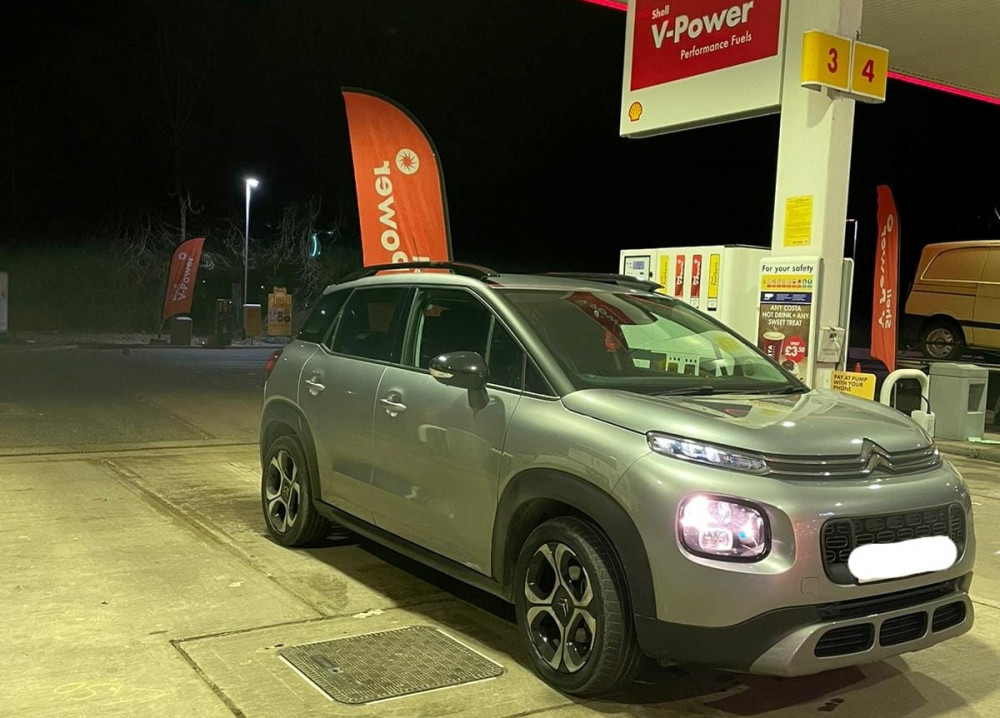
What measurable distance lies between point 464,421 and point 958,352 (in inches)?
552

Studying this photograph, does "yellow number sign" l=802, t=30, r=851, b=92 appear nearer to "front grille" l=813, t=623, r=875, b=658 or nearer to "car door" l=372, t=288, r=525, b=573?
"car door" l=372, t=288, r=525, b=573

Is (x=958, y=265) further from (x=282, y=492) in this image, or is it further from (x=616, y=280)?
(x=282, y=492)

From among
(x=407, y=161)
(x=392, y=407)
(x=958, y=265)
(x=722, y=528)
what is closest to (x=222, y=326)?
(x=407, y=161)

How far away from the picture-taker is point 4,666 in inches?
148

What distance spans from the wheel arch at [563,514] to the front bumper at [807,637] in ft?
0.49

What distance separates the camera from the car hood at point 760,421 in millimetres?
3283

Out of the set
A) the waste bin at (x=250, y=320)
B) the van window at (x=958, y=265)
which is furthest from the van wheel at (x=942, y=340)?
the waste bin at (x=250, y=320)

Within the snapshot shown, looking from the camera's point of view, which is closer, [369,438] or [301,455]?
[369,438]

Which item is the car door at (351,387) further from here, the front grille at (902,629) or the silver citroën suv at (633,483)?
the front grille at (902,629)

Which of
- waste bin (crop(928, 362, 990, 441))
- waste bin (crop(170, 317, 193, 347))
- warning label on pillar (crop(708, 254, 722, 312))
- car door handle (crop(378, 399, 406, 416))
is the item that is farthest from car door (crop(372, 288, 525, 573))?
waste bin (crop(170, 317, 193, 347))

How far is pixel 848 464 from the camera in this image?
3297 millimetres

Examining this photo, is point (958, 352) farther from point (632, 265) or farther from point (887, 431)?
point (887, 431)

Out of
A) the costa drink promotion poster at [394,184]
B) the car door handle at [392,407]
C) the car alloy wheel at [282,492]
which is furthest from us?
the costa drink promotion poster at [394,184]

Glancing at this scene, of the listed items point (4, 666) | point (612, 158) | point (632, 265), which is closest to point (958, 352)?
point (632, 265)
